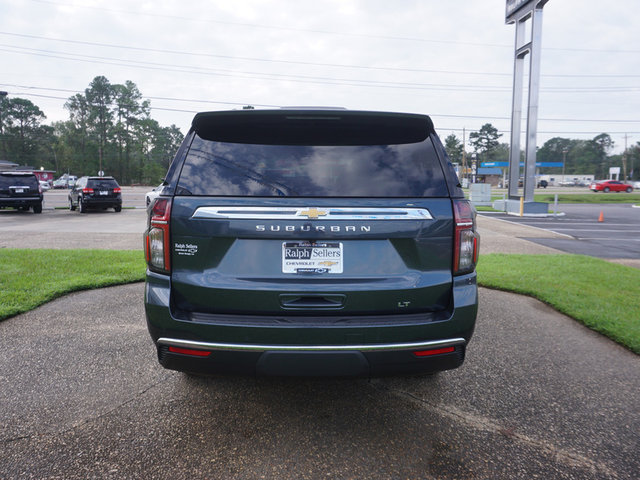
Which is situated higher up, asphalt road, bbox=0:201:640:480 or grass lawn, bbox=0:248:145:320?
grass lawn, bbox=0:248:145:320

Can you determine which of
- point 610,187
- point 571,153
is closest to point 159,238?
point 610,187

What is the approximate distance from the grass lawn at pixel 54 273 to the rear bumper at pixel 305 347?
146 inches

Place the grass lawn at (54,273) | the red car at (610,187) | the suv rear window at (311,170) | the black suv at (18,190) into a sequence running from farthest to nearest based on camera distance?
the red car at (610,187) < the black suv at (18,190) < the grass lawn at (54,273) < the suv rear window at (311,170)

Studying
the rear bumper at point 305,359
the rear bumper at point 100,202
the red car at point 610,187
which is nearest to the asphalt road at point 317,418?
the rear bumper at point 305,359

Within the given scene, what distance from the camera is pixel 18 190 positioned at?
60.9 ft

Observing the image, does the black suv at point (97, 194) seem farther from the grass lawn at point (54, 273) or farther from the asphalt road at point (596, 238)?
the asphalt road at point (596, 238)

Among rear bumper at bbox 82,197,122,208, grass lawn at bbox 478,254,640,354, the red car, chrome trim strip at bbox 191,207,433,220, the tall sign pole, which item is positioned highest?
the tall sign pole

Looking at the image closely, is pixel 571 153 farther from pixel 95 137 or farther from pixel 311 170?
pixel 311 170

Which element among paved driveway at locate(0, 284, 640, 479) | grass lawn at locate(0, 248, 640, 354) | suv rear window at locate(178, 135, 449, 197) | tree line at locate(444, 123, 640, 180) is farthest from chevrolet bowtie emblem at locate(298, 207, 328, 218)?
tree line at locate(444, 123, 640, 180)

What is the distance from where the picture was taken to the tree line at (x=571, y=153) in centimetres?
12506

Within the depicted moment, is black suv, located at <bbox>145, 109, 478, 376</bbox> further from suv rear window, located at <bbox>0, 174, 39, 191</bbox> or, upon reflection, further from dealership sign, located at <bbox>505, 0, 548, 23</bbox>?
dealership sign, located at <bbox>505, 0, 548, 23</bbox>

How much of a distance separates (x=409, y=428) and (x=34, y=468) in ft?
7.07

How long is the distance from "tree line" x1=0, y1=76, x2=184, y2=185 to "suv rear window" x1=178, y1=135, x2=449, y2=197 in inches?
3642

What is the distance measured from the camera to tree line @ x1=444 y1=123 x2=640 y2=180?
12506 cm
